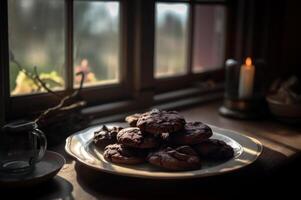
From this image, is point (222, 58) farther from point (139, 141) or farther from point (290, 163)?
point (139, 141)

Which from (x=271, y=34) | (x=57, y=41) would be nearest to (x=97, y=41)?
(x=57, y=41)

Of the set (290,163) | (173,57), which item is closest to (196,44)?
(173,57)

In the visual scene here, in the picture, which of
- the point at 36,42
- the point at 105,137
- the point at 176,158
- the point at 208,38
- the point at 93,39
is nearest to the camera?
the point at 176,158

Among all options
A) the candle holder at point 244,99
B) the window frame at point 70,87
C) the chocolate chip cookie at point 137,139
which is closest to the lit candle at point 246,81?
the candle holder at point 244,99

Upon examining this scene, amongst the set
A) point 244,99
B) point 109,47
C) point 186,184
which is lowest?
point 186,184

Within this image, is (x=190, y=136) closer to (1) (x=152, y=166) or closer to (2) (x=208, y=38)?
(1) (x=152, y=166)

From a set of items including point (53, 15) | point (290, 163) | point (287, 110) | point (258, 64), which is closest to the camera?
point (290, 163)

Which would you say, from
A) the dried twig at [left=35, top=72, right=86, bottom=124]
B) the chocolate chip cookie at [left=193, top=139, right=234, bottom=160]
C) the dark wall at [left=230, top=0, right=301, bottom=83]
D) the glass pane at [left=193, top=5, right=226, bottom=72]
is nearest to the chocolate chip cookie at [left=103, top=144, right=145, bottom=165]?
the chocolate chip cookie at [left=193, top=139, right=234, bottom=160]
